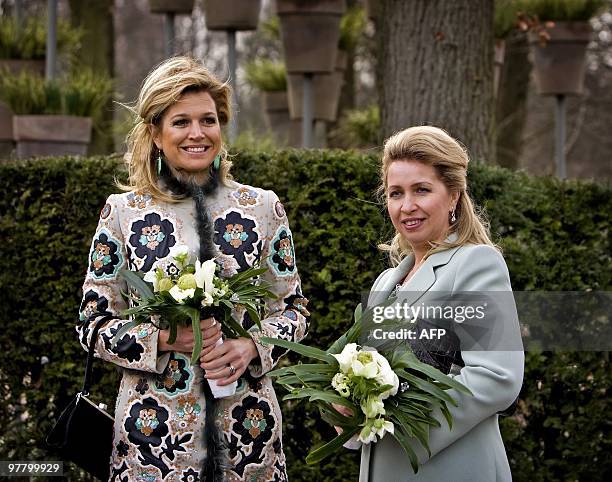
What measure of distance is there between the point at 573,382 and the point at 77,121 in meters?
4.60

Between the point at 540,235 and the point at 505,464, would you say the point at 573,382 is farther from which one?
the point at 505,464

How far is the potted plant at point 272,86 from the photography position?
487 inches

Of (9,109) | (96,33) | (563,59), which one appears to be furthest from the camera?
(96,33)

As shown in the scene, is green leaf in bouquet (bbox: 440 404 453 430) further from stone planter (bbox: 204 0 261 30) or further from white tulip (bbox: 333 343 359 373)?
stone planter (bbox: 204 0 261 30)

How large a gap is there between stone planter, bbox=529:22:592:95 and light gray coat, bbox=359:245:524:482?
8.41 metres

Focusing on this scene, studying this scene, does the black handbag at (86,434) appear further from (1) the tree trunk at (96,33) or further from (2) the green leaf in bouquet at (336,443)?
(1) the tree trunk at (96,33)

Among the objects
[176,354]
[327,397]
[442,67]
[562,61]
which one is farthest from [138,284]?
[562,61]

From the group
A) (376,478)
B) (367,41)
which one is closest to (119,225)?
(376,478)

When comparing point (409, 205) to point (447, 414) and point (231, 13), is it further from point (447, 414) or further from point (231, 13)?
point (231, 13)

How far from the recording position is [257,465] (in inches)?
142

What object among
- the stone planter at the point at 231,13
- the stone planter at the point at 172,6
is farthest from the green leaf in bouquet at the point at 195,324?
the stone planter at the point at 172,6

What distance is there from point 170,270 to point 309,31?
6282mm

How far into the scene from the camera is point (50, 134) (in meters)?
8.45

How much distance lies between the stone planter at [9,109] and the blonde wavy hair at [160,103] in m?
5.56
